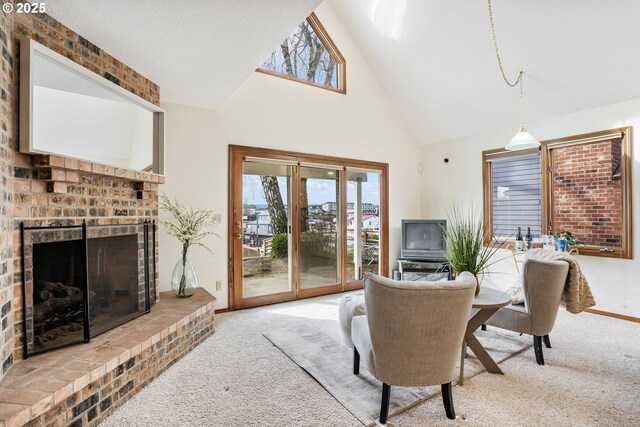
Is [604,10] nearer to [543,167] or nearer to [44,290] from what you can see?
[543,167]

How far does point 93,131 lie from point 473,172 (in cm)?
486

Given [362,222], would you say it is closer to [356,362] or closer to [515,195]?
[515,195]

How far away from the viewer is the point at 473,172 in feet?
16.7

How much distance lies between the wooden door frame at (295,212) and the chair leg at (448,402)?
272cm

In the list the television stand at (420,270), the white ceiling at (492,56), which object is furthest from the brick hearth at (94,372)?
the white ceiling at (492,56)

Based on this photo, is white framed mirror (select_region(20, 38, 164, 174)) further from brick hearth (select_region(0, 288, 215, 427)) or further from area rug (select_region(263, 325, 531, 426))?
area rug (select_region(263, 325, 531, 426))

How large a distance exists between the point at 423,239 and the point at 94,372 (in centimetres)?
432

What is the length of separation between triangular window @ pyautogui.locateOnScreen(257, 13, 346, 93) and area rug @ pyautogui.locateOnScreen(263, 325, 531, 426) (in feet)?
10.8

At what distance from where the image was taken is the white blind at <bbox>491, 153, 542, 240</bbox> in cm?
444

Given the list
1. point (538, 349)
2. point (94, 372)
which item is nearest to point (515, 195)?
point (538, 349)

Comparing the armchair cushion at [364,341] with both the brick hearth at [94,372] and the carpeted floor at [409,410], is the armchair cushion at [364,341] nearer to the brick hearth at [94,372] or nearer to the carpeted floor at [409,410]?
the carpeted floor at [409,410]

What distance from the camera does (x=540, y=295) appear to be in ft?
8.21

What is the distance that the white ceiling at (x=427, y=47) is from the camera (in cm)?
216

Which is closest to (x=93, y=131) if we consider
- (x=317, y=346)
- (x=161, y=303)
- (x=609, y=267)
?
(x=161, y=303)
